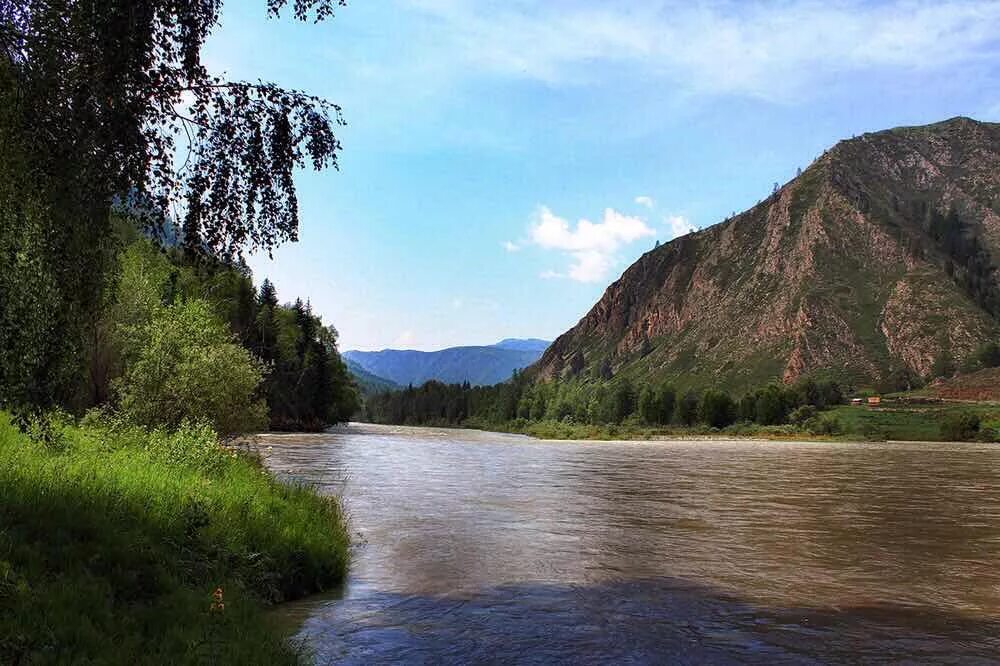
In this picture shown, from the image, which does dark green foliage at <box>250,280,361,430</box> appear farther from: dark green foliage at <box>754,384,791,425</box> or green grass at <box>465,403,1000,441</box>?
dark green foliage at <box>754,384,791,425</box>

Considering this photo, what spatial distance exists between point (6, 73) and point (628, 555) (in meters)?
19.0

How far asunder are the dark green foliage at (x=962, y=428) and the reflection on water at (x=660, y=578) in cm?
11435

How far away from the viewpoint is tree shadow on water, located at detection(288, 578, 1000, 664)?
12.4m

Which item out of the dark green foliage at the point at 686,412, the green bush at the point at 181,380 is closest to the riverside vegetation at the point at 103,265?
the green bush at the point at 181,380

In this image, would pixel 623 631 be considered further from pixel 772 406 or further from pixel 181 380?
pixel 772 406

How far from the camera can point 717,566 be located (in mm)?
20422

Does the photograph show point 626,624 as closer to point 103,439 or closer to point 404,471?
point 103,439

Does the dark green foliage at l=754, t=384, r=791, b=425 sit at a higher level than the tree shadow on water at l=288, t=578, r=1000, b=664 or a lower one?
higher

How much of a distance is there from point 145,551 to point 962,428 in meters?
159

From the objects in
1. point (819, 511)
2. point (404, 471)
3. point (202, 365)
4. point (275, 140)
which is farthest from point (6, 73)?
point (404, 471)

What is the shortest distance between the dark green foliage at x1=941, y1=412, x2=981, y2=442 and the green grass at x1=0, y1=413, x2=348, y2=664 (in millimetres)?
149652

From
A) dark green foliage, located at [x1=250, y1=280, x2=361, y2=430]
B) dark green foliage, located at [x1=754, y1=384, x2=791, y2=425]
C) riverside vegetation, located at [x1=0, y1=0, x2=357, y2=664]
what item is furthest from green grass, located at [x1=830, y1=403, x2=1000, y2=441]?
riverside vegetation, located at [x1=0, y1=0, x2=357, y2=664]

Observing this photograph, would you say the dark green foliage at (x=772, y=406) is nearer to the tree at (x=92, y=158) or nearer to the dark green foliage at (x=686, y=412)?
the dark green foliage at (x=686, y=412)

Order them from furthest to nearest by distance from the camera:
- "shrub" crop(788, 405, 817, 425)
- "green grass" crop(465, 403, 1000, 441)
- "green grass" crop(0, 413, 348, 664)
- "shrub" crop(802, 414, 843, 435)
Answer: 1. "shrub" crop(788, 405, 817, 425)
2. "shrub" crop(802, 414, 843, 435)
3. "green grass" crop(465, 403, 1000, 441)
4. "green grass" crop(0, 413, 348, 664)
